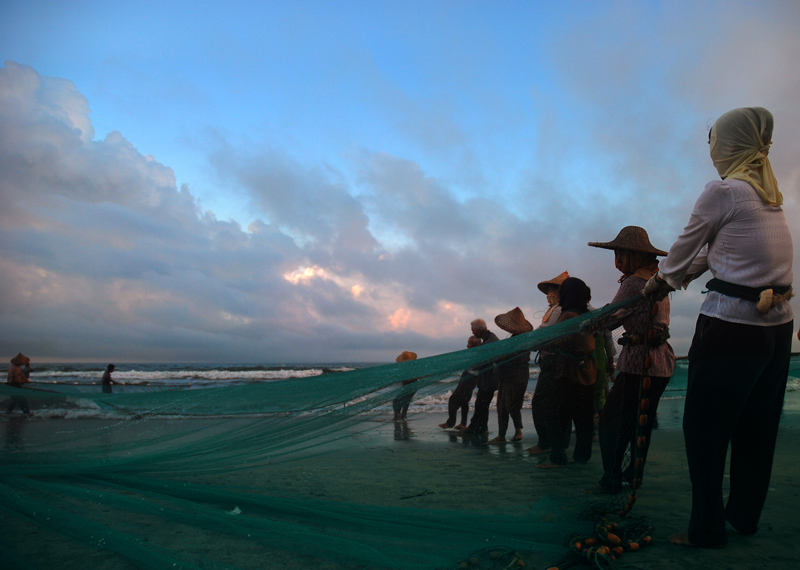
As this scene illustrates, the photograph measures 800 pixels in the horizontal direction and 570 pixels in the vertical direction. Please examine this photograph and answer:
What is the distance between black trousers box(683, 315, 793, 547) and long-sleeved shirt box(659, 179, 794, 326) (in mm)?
77

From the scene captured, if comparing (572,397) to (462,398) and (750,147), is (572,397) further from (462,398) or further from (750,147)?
(750,147)

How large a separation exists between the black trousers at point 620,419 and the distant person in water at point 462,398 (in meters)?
0.94

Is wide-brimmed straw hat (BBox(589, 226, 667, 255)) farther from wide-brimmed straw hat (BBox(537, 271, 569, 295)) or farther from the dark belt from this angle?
wide-brimmed straw hat (BBox(537, 271, 569, 295))

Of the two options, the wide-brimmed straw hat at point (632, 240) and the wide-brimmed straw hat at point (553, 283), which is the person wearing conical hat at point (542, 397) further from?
the wide-brimmed straw hat at point (553, 283)

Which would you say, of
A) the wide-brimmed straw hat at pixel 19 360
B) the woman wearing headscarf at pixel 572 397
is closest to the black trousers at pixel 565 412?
the woman wearing headscarf at pixel 572 397

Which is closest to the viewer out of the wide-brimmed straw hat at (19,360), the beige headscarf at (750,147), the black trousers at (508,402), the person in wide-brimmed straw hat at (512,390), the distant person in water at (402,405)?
the beige headscarf at (750,147)

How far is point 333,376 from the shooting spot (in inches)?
132

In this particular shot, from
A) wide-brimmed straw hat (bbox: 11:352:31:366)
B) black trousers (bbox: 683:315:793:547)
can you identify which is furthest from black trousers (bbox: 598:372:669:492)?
wide-brimmed straw hat (bbox: 11:352:31:366)

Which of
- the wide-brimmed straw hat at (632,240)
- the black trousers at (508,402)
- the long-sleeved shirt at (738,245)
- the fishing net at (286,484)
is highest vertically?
the wide-brimmed straw hat at (632,240)

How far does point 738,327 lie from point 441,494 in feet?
6.29

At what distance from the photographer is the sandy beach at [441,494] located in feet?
7.05

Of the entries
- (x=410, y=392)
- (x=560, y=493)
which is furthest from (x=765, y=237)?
(x=410, y=392)

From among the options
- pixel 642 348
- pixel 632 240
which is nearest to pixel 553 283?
pixel 632 240

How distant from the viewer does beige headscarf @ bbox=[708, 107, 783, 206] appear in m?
2.30
